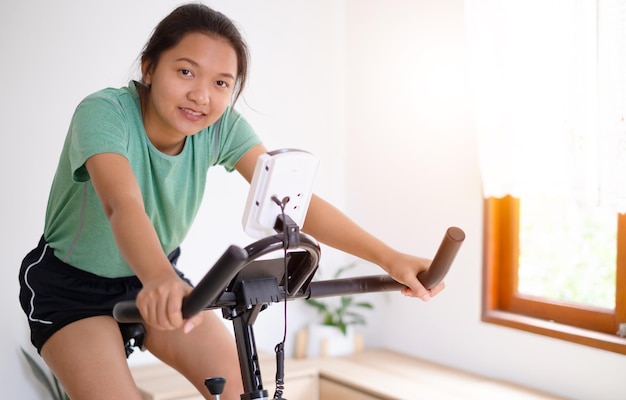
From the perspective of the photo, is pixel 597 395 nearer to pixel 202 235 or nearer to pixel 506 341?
pixel 506 341

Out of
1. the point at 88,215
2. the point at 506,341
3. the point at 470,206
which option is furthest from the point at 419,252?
the point at 88,215

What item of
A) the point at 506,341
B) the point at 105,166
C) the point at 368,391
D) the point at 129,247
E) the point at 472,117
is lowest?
the point at 368,391

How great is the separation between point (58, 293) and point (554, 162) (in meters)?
1.97

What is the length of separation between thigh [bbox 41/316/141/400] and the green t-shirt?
0.18 m

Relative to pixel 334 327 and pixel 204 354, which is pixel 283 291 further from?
pixel 334 327

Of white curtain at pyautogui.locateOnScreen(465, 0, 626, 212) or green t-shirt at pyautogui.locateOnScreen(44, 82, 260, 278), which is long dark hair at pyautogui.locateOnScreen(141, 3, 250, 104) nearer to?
green t-shirt at pyautogui.locateOnScreen(44, 82, 260, 278)

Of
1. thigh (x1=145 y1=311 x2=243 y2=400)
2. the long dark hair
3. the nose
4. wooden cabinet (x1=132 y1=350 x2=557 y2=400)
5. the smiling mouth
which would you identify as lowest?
wooden cabinet (x1=132 y1=350 x2=557 y2=400)

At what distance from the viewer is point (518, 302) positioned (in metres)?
3.30

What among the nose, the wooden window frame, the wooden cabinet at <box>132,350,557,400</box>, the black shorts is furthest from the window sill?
the nose

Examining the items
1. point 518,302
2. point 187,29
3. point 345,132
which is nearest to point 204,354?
point 187,29

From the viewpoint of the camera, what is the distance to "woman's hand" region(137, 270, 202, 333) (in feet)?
3.67

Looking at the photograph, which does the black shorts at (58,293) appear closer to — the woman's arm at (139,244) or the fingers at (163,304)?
the woman's arm at (139,244)

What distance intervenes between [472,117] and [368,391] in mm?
1303

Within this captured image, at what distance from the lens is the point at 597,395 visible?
2.88 m
